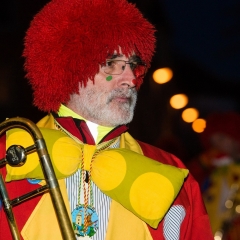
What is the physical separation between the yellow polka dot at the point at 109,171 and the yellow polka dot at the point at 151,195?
77 millimetres

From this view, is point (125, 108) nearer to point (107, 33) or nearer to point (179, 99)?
point (107, 33)

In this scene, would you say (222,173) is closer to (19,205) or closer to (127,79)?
(127,79)

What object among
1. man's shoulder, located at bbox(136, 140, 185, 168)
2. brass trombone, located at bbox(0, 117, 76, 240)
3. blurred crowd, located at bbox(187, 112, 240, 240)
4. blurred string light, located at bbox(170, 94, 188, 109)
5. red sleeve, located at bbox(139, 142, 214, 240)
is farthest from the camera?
blurred string light, located at bbox(170, 94, 188, 109)

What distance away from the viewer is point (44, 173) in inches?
105

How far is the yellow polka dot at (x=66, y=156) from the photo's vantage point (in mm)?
2982

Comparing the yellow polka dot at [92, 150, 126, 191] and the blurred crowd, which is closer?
the yellow polka dot at [92, 150, 126, 191]

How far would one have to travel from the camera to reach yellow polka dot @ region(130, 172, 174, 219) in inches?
118

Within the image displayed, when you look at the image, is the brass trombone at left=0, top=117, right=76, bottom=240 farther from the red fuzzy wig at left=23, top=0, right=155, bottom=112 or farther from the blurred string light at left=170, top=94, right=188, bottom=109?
the blurred string light at left=170, top=94, right=188, bottom=109

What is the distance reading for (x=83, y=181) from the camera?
3.08m

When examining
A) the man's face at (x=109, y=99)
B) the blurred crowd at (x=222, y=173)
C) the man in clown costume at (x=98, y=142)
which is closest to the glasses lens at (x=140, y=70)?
the man in clown costume at (x=98, y=142)

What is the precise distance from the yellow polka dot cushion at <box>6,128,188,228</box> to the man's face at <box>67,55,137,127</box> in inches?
7.6

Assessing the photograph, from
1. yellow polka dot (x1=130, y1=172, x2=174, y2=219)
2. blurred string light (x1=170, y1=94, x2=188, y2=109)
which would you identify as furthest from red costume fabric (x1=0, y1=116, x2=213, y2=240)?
blurred string light (x1=170, y1=94, x2=188, y2=109)

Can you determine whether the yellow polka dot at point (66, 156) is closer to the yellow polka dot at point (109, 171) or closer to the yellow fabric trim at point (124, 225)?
the yellow polka dot at point (109, 171)

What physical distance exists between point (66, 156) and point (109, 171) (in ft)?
0.63
